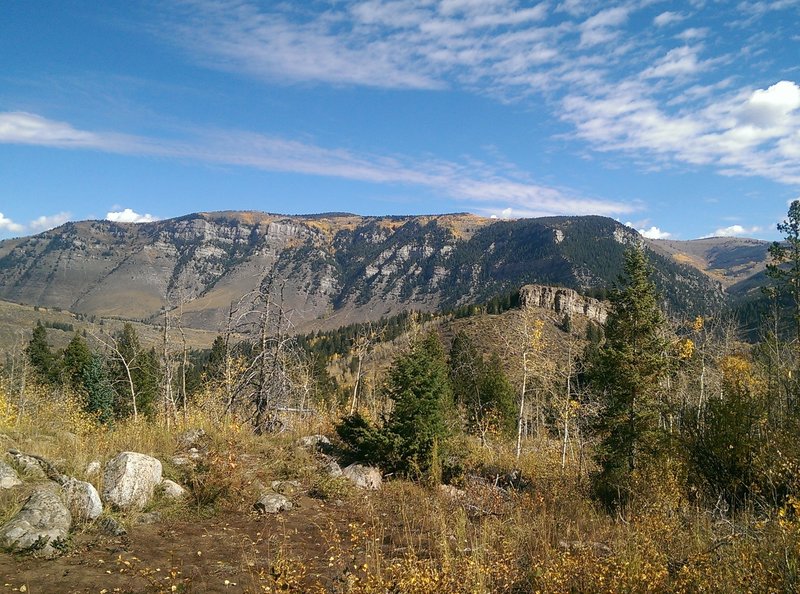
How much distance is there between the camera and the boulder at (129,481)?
834 cm

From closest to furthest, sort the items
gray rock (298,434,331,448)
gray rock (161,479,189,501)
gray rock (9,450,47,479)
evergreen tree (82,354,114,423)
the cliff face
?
gray rock (9,450,47,479)
gray rock (161,479,189,501)
gray rock (298,434,331,448)
evergreen tree (82,354,114,423)
the cliff face

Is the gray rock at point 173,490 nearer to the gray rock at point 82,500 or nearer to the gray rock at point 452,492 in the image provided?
the gray rock at point 82,500

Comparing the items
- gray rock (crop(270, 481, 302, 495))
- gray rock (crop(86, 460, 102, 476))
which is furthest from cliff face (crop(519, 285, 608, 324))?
gray rock (crop(86, 460, 102, 476))

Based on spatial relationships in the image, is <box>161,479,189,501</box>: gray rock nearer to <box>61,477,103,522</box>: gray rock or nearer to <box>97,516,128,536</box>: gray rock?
<box>61,477,103,522</box>: gray rock

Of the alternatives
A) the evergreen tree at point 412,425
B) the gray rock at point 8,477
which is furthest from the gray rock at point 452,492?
the gray rock at point 8,477

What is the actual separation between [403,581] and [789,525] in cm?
423

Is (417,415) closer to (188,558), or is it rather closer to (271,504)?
(271,504)

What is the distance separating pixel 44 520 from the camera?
704 cm

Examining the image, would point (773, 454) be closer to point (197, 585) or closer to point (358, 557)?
point (358, 557)

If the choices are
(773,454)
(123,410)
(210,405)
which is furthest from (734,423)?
(123,410)

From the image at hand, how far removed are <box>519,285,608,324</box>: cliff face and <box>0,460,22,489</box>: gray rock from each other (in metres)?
105

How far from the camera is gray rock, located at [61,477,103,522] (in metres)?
7.56

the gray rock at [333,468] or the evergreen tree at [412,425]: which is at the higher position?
the evergreen tree at [412,425]

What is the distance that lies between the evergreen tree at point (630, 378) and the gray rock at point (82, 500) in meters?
10.1
